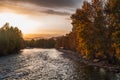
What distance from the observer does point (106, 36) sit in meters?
68.0

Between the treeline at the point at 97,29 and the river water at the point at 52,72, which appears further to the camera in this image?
the treeline at the point at 97,29

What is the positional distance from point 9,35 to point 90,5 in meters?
64.1

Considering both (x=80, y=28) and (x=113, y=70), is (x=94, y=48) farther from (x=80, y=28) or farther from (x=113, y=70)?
(x=113, y=70)

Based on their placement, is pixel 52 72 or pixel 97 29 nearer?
pixel 52 72

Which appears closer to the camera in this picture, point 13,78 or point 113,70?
point 13,78

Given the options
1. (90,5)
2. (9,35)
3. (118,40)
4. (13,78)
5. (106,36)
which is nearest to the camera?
(13,78)

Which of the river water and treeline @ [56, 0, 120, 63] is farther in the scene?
treeline @ [56, 0, 120, 63]

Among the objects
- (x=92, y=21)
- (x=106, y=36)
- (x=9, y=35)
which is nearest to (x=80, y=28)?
(x=92, y=21)

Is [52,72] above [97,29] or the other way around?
the other way around

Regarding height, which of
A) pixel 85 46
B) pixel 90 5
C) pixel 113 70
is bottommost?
pixel 113 70

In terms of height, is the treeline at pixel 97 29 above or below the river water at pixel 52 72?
above

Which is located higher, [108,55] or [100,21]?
[100,21]

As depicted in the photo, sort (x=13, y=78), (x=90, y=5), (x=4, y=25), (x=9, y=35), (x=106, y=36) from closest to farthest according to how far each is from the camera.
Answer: (x=13, y=78) < (x=106, y=36) < (x=90, y=5) < (x=9, y=35) < (x=4, y=25)

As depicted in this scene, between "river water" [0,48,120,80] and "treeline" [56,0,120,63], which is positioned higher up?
"treeline" [56,0,120,63]
